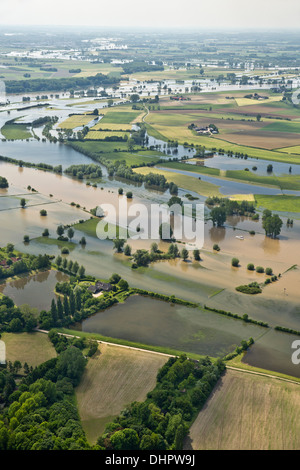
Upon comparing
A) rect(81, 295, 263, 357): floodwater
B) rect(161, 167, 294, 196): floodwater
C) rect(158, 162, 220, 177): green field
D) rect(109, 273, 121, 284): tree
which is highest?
rect(158, 162, 220, 177): green field

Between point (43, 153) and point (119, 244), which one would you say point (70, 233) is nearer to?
point (119, 244)

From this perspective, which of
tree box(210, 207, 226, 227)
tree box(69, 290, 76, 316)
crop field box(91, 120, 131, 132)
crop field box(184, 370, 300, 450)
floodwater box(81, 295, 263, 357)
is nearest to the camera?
crop field box(184, 370, 300, 450)

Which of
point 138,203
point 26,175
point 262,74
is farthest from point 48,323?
point 262,74

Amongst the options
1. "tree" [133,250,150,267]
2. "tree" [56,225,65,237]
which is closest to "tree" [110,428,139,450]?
"tree" [133,250,150,267]

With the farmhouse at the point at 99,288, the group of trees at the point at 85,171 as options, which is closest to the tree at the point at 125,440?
the farmhouse at the point at 99,288

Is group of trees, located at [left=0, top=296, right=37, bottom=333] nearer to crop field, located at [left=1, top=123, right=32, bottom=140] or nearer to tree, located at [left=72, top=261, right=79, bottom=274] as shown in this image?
tree, located at [left=72, top=261, right=79, bottom=274]

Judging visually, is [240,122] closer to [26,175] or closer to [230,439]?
[26,175]

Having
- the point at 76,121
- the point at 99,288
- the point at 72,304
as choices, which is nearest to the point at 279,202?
the point at 99,288

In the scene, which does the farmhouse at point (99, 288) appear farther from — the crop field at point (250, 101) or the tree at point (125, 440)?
the crop field at point (250, 101)
